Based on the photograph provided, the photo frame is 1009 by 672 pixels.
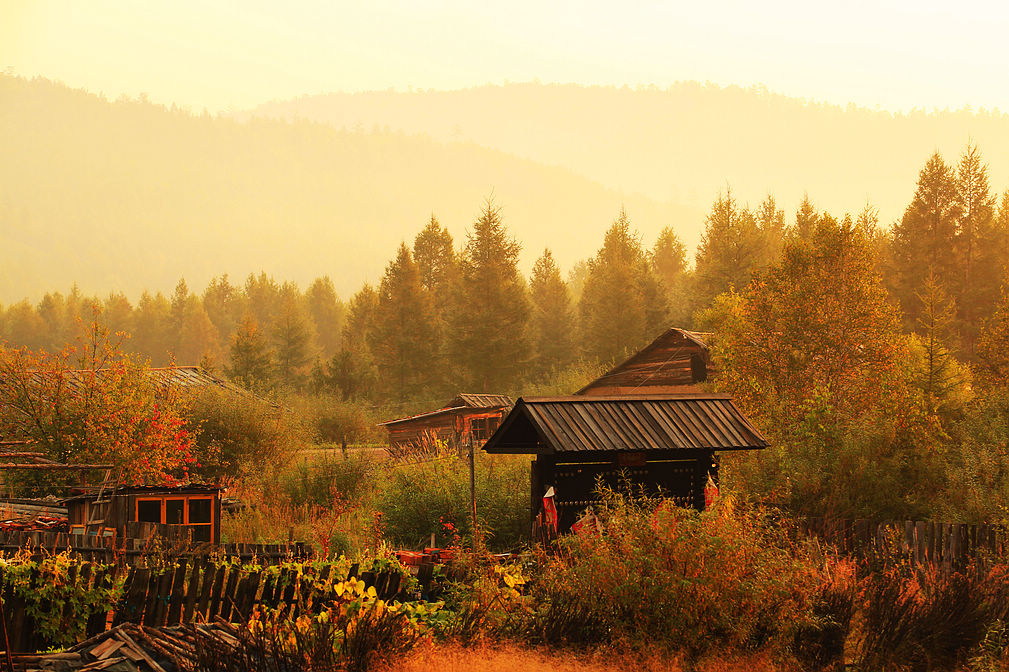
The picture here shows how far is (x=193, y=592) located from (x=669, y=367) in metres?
30.7

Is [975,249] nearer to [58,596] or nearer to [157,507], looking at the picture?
[157,507]

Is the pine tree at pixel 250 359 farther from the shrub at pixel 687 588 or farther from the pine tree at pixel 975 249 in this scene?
the shrub at pixel 687 588

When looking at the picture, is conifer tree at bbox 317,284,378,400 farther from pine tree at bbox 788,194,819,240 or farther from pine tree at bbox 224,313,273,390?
pine tree at bbox 788,194,819,240

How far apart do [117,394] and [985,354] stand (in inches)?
1073

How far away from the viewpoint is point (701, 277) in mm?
60875

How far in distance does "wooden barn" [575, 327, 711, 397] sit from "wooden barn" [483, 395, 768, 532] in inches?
809

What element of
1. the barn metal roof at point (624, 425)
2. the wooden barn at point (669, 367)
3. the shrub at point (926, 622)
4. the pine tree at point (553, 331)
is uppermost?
the pine tree at point (553, 331)

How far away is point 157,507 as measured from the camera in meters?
21.0

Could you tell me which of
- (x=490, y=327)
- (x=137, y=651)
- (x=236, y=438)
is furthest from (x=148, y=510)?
(x=490, y=327)

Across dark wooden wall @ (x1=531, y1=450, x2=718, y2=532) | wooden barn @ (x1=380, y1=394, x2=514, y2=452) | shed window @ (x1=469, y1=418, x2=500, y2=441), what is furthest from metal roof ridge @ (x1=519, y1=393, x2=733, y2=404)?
shed window @ (x1=469, y1=418, x2=500, y2=441)

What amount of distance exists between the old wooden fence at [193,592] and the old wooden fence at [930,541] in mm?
7688

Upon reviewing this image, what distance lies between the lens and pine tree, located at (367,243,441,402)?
73.0m

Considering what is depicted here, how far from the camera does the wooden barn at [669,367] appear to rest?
124 feet

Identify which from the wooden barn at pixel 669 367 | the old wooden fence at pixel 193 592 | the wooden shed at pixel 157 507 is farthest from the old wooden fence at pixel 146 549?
the wooden barn at pixel 669 367
